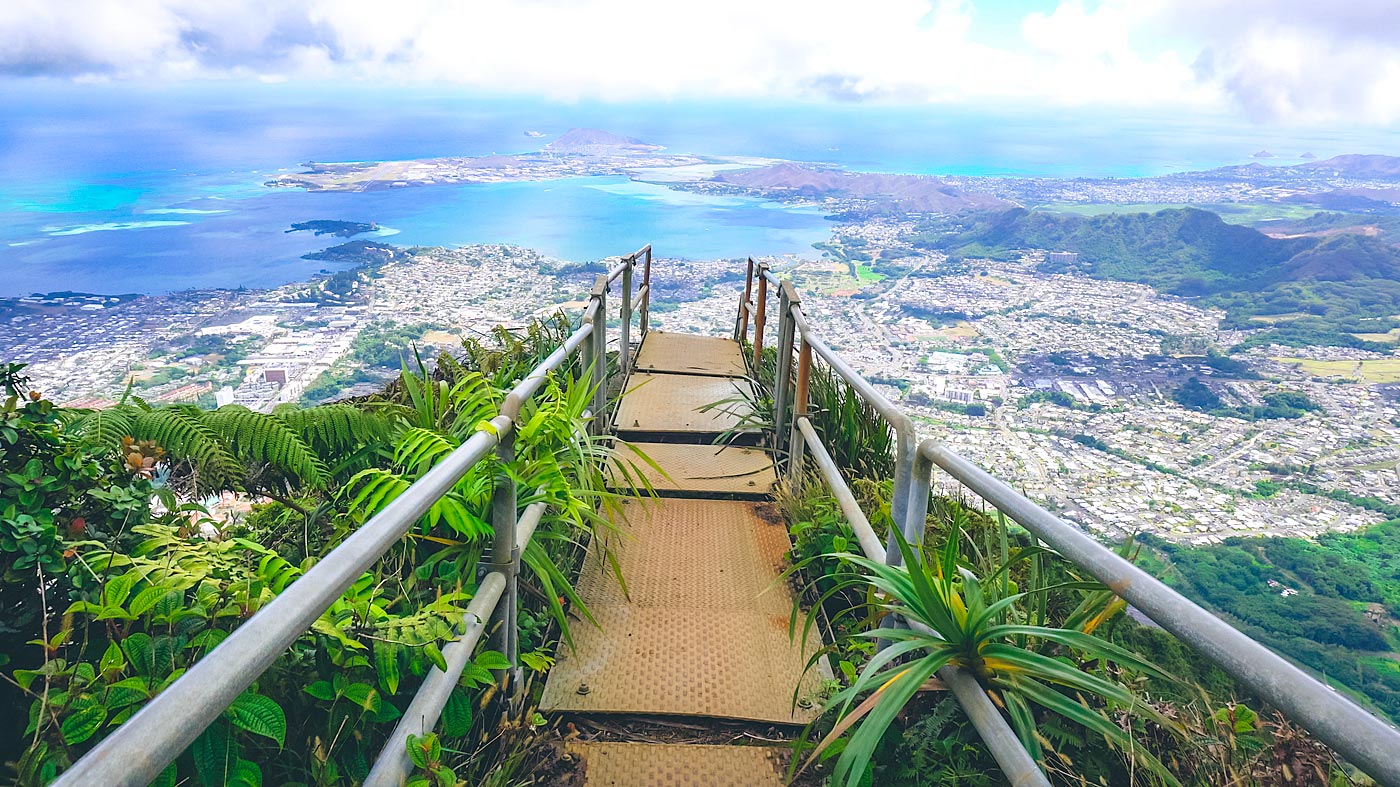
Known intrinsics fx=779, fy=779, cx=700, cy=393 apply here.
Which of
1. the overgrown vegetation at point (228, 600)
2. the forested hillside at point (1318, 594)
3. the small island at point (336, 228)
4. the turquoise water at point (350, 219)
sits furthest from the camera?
the small island at point (336, 228)

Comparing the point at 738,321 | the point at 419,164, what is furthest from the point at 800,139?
the point at 738,321

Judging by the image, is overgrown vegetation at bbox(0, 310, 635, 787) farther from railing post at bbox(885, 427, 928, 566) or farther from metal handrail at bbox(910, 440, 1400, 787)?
metal handrail at bbox(910, 440, 1400, 787)

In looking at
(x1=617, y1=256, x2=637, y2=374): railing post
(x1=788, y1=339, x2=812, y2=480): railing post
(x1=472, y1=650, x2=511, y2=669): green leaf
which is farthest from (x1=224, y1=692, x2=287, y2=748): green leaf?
(x1=617, y1=256, x2=637, y2=374): railing post

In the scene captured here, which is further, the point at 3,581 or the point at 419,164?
the point at 419,164

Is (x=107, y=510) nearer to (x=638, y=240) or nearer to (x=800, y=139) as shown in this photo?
(x=638, y=240)

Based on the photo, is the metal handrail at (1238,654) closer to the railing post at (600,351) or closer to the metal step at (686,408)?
the railing post at (600,351)

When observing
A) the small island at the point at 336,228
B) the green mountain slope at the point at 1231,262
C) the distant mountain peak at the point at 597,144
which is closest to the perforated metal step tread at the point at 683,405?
the green mountain slope at the point at 1231,262
